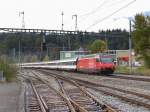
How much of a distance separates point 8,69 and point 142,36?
29666 millimetres

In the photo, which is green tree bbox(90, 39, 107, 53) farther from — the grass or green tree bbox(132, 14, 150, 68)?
the grass

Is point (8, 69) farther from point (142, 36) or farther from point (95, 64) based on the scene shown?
point (142, 36)

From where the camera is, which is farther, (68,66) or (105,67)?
(68,66)

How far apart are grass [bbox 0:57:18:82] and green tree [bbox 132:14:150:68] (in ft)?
88.3

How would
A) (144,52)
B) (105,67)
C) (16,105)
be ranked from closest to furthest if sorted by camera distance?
(16,105) → (105,67) → (144,52)

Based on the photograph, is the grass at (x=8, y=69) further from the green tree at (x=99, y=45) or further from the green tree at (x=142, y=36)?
the green tree at (x=99, y=45)

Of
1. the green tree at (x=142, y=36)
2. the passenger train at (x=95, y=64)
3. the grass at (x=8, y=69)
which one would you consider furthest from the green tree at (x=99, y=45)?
the grass at (x=8, y=69)

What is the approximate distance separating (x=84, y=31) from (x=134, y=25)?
24.6 meters

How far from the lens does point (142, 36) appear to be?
66312 millimetres

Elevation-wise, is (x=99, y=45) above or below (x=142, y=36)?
above

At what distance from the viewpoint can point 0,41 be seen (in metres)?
118

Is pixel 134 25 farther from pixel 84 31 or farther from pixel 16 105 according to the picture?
pixel 16 105

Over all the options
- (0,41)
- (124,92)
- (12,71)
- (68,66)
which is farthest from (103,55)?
(0,41)

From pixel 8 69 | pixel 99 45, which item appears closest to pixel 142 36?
pixel 8 69
